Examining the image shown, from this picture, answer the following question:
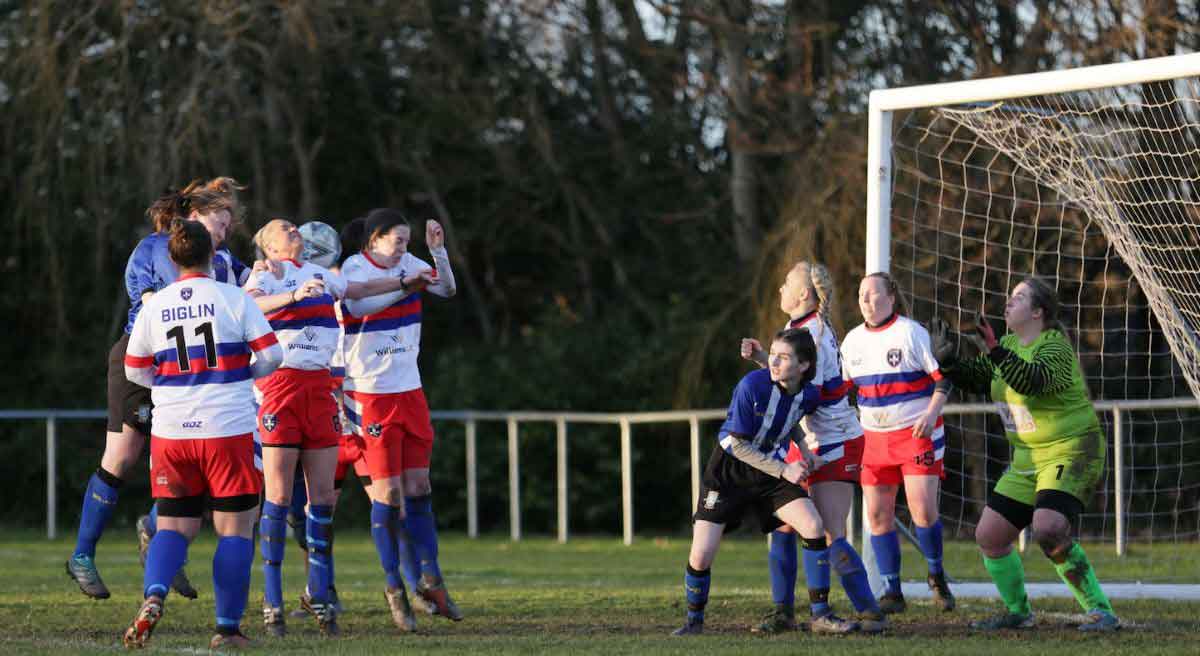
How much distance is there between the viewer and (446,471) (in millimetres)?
17500

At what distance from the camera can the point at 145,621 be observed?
20.9ft

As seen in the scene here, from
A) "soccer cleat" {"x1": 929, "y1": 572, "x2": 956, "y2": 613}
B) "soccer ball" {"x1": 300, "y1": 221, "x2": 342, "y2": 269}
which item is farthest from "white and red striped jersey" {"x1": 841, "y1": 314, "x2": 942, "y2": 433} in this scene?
"soccer ball" {"x1": 300, "y1": 221, "x2": 342, "y2": 269}

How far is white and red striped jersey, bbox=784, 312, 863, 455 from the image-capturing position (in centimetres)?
771

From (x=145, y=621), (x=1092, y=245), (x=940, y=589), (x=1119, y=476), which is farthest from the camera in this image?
(x=1092, y=245)

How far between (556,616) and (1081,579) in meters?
2.43

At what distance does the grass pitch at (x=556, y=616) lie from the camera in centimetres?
673

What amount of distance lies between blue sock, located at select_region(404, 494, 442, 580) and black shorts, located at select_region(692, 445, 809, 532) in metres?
1.34

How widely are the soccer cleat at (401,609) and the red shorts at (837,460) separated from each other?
74.4 inches

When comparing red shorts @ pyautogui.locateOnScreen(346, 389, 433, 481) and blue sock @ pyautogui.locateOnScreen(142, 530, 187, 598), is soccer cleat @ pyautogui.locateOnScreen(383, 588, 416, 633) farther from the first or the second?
blue sock @ pyautogui.locateOnScreen(142, 530, 187, 598)

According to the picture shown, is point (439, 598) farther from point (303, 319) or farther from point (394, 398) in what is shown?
point (303, 319)

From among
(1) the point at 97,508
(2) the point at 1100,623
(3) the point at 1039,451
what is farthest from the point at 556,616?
(2) the point at 1100,623

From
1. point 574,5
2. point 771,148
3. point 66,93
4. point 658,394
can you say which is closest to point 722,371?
point 658,394

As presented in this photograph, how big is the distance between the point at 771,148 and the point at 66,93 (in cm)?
667

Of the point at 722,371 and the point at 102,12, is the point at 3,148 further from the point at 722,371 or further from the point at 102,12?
the point at 722,371
